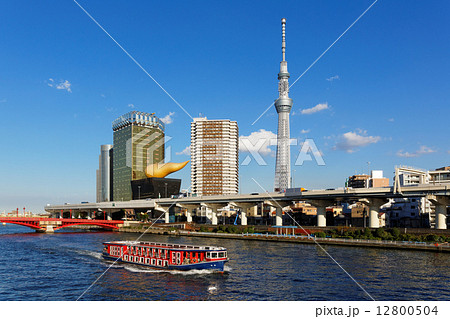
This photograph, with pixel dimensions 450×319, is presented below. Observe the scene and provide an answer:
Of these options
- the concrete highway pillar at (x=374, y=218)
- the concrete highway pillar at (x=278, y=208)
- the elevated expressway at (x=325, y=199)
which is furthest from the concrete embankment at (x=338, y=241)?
the concrete highway pillar at (x=278, y=208)

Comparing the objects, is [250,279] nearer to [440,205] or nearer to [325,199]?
[440,205]

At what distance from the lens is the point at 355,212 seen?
118 meters

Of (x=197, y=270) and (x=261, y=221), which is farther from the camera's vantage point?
(x=261, y=221)

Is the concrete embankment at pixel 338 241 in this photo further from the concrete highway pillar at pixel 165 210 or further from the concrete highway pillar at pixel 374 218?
the concrete highway pillar at pixel 165 210

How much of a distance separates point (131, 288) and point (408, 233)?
5717cm

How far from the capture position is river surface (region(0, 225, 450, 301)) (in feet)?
115

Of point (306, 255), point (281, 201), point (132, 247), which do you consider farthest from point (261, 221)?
point (132, 247)

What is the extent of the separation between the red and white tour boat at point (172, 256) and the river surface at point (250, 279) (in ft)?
4.59

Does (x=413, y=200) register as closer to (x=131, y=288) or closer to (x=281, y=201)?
(x=281, y=201)

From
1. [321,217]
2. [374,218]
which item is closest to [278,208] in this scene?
[321,217]
